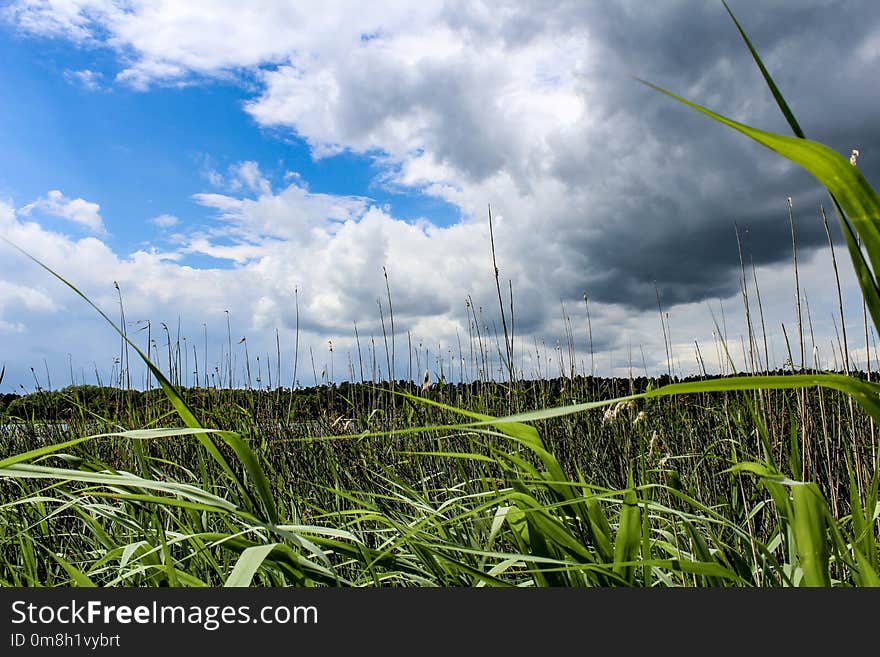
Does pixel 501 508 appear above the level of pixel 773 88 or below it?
below

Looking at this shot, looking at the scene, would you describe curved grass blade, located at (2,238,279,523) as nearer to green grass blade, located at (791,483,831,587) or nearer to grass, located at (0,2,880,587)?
grass, located at (0,2,880,587)

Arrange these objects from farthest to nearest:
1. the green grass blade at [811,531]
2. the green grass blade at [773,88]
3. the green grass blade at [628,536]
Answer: the green grass blade at [628,536]
the green grass blade at [811,531]
the green grass blade at [773,88]

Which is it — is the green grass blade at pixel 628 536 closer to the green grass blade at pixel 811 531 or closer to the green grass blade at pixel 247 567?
the green grass blade at pixel 811 531

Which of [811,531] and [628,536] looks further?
[628,536]

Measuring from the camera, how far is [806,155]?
67cm

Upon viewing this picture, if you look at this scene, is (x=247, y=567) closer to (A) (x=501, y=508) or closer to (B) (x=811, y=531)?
(A) (x=501, y=508)

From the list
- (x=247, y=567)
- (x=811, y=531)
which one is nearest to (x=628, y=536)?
(x=811, y=531)

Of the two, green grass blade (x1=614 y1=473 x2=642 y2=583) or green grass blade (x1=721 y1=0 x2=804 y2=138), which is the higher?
green grass blade (x1=721 y1=0 x2=804 y2=138)

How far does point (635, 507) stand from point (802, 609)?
266mm

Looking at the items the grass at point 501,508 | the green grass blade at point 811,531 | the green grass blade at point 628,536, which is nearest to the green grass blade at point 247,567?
the grass at point 501,508

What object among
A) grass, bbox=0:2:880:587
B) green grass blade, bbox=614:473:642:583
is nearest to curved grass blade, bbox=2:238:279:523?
grass, bbox=0:2:880:587

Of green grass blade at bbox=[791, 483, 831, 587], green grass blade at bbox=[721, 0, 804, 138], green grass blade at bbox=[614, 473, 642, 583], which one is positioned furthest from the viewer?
green grass blade at bbox=[614, 473, 642, 583]

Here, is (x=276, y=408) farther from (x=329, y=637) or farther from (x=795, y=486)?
(x=795, y=486)

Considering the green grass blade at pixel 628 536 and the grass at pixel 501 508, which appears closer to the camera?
the grass at pixel 501 508
